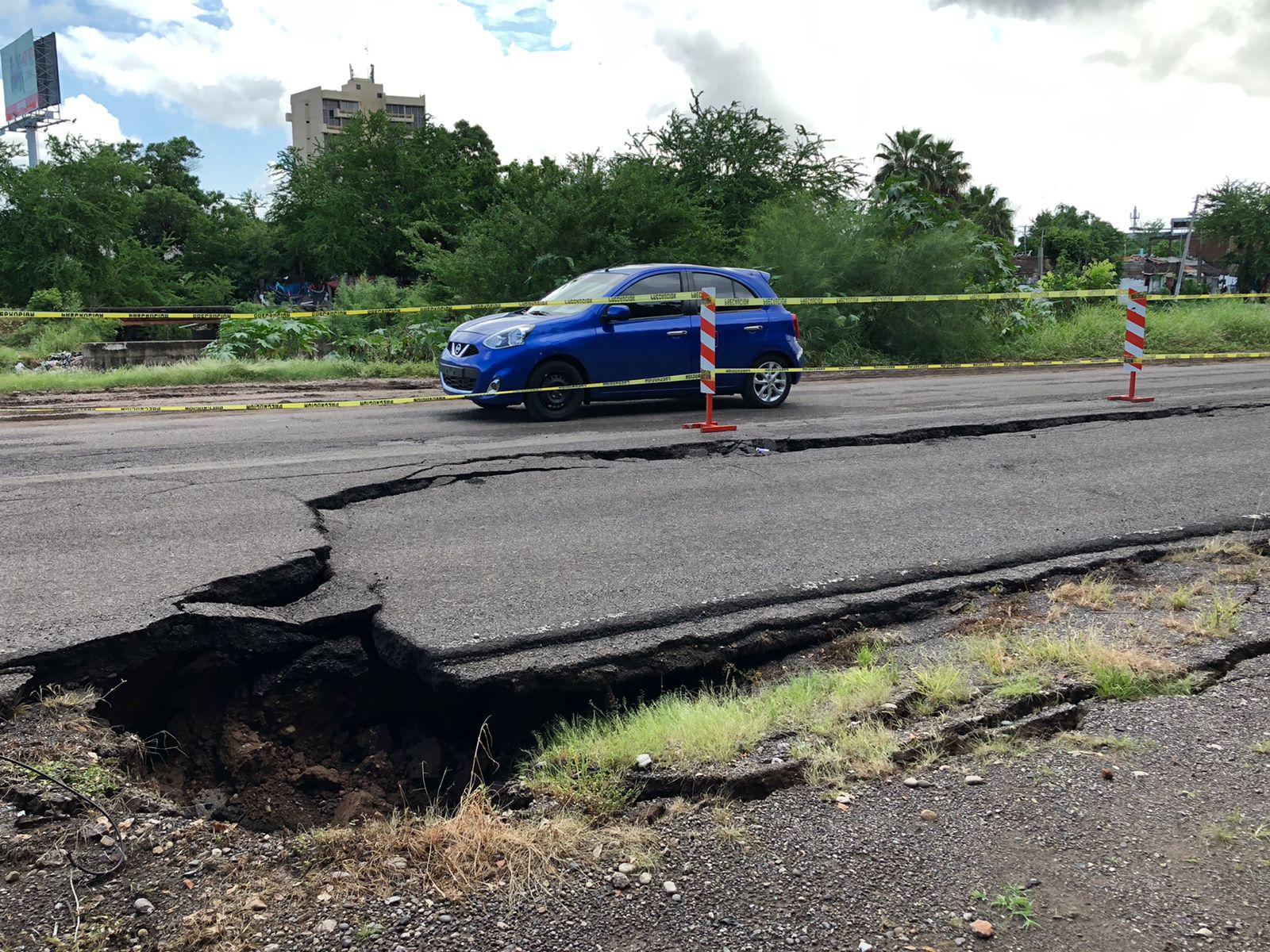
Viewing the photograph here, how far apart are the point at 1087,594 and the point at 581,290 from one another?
7.64 m

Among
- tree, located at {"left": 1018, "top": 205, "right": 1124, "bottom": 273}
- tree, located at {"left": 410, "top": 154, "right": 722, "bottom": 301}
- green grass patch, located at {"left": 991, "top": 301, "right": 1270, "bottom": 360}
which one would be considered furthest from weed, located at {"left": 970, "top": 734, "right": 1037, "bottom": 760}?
tree, located at {"left": 1018, "top": 205, "right": 1124, "bottom": 273}

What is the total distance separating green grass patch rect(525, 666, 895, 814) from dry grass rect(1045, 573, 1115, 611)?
1454mm

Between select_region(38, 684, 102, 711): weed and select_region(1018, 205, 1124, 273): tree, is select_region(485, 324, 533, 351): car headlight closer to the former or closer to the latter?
select_region(38, 684, 102, 711): weed

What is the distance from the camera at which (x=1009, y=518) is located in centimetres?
Result: 648

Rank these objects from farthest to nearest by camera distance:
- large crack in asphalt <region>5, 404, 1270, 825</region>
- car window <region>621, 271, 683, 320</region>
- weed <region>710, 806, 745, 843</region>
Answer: car window <region>621, 271, 683, 320</region> → large crack in asphalt <region>5, 404, 1270, 825</region> → weed <region>710, 806, 745, 843</region>

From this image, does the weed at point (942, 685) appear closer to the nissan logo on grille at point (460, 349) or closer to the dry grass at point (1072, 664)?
the dry grass at point (1072, 664)

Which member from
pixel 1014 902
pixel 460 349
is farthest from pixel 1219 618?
pixel 460 349

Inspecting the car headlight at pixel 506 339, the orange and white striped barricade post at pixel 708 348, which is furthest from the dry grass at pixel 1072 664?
the car headlight at pixel 506 339

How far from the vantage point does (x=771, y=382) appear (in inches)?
475

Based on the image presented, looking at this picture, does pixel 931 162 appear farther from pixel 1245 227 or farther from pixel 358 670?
pixel 358 670

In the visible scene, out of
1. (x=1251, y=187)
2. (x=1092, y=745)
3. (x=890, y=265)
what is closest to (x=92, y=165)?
(x=890, y=265)

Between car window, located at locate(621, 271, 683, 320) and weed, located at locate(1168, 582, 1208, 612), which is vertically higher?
car window, located at locate(621, 271, 683, 320)

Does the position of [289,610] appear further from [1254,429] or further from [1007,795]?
[1254,429]

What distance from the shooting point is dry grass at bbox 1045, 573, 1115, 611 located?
4996 millimetres
